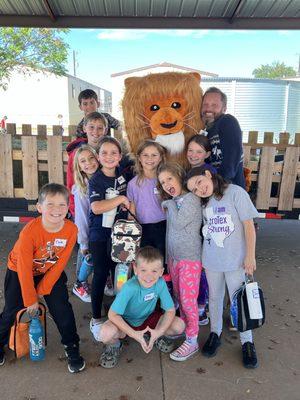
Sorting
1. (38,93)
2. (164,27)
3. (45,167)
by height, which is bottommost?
(45,167)

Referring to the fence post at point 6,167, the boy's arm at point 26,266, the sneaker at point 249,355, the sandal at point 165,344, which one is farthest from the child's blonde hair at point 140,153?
the fence post at point 6,167

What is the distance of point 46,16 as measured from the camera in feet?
14.0

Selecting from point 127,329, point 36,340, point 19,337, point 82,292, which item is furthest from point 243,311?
point 82,292

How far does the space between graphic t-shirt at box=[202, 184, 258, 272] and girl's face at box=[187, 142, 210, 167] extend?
374mm

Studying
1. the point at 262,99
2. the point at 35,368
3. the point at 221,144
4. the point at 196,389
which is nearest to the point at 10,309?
the point at 35,368

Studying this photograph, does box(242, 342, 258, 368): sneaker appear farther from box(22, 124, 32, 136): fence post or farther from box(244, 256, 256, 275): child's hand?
box(22, 124, 32, 136): fence post

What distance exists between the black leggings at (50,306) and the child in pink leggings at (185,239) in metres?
0.75

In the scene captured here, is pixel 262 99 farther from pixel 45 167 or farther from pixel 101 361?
pixel 101 361

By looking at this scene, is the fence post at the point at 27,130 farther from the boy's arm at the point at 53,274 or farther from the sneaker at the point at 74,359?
the sneaker at the point at 74,359

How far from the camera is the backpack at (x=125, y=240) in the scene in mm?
2621

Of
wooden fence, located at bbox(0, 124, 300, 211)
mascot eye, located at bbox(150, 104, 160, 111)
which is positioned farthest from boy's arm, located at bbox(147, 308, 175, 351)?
wooden fence, located at bbox(0, 124, 300, 211)

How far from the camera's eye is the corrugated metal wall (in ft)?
71.3

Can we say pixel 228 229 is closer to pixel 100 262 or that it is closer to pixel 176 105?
pixel 100 262

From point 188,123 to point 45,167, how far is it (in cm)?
204
